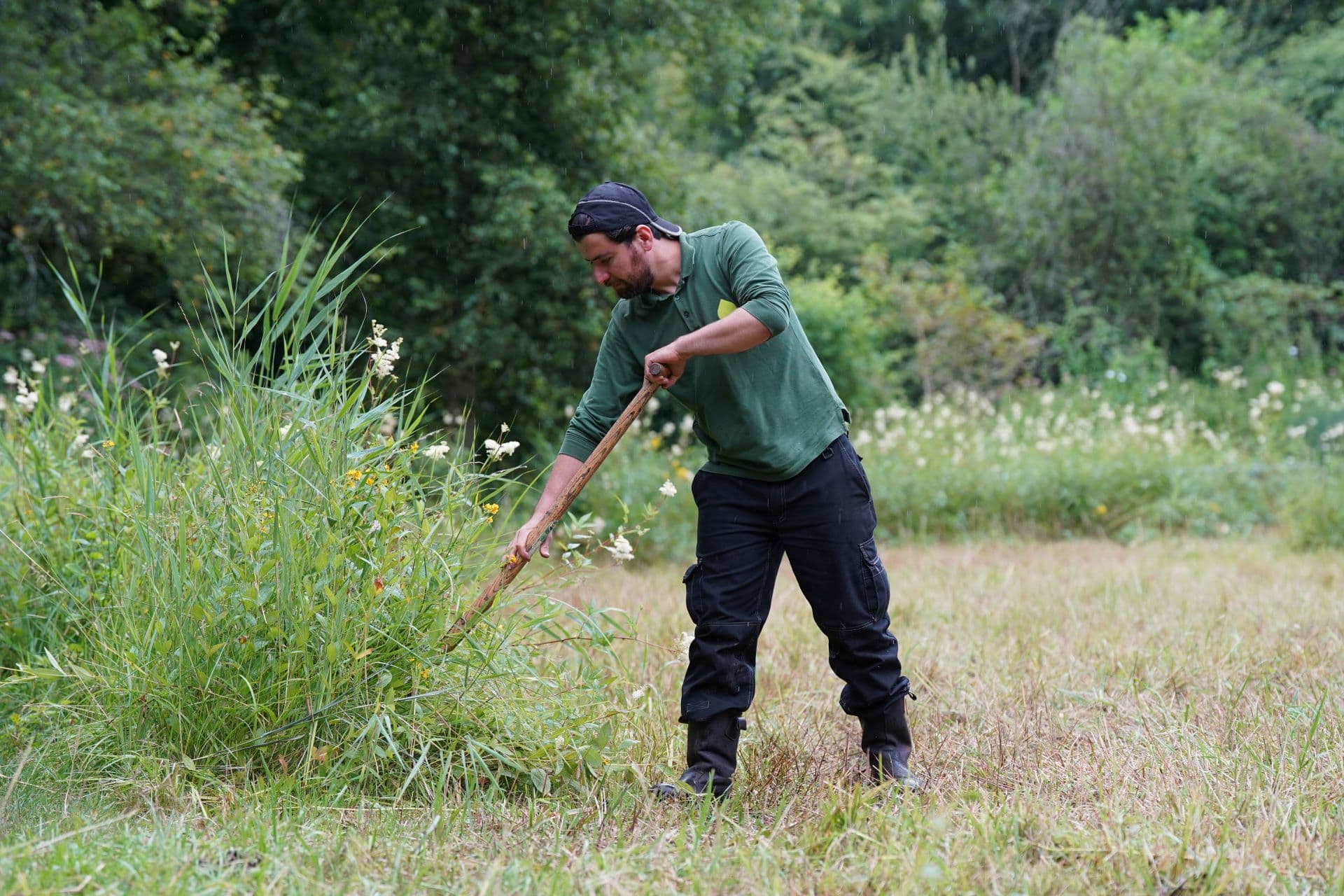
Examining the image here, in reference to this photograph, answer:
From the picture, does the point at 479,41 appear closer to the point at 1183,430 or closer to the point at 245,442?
the point at 1183,430

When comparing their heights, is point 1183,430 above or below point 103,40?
below

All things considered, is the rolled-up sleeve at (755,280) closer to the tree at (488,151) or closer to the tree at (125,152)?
the tree at (125,152)

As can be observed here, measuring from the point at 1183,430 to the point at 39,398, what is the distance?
8.97 metres

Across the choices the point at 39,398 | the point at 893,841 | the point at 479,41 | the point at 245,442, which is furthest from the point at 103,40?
the point at 893,841

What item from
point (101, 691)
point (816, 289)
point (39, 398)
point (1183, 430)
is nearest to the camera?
point (101, 691)

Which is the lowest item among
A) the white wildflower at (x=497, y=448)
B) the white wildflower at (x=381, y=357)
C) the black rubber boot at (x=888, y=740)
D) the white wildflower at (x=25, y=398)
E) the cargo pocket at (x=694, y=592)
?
the white wildflower at (x=25, y=398)

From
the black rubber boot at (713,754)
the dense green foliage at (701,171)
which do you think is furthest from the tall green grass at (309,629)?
the dense green foliage at (701,171)

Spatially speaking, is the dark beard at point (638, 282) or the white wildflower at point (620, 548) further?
the white wildflower at point (620, 548)

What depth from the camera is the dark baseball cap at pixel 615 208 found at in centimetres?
323

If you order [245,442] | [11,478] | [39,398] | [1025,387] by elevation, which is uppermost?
[245,442]

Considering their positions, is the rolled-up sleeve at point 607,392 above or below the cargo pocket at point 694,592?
above

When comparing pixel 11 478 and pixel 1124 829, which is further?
pixel 11 478

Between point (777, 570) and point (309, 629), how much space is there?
1261 millimetres

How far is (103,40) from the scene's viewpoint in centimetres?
897
